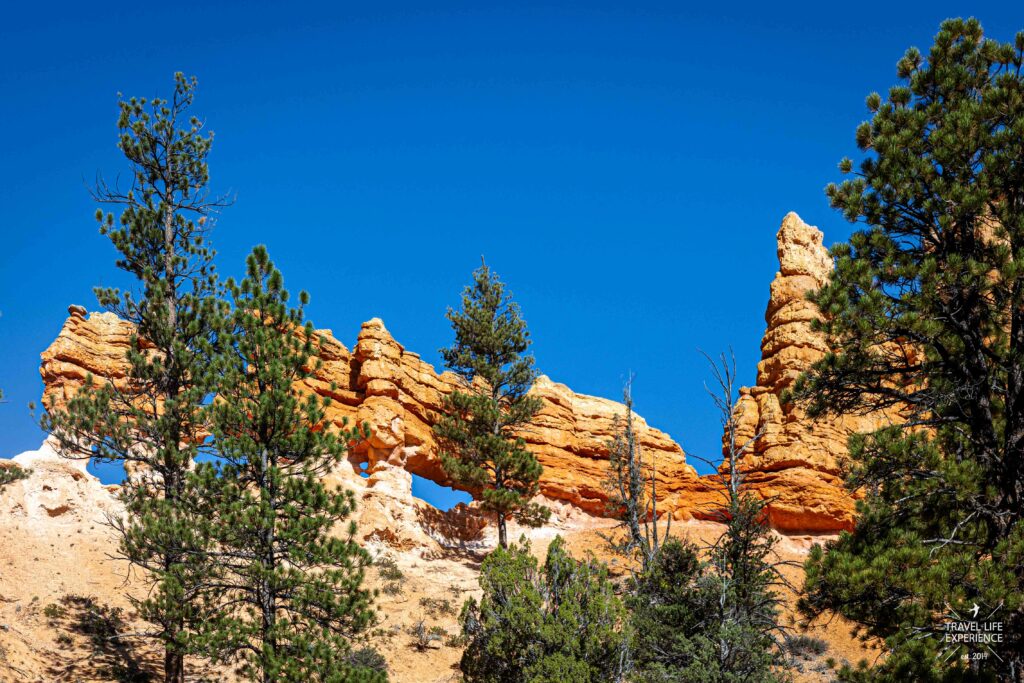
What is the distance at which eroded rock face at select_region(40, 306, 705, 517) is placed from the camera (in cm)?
4272

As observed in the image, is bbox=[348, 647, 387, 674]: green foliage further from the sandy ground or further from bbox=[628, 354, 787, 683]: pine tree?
bbox=[628, 354, 787, 683]: pine tree

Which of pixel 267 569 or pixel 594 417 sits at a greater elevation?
pixel 594 417

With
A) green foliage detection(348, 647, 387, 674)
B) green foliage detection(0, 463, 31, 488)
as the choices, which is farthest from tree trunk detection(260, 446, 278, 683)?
green foliage detection(0, 463, 31, 488)

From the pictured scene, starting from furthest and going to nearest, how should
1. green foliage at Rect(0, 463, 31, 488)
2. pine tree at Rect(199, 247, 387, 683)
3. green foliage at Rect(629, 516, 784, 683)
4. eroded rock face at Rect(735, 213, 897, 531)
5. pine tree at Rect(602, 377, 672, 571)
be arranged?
eroded rock face at Rect(735, 213, 897, 531)
pine tree at Rect(602, 377, 672, 571)
green foliage at Rect(0, 463, 31, 488)
green foliage at Rect(629, 516, 784, 683)
pine tree at Rect(199, 247, 387, 683)

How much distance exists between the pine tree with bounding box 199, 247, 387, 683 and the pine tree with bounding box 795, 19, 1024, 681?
10612 mm

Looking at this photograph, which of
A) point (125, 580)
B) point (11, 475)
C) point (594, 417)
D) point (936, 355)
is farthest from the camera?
point (594, 417)

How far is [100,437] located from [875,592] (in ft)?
63.1

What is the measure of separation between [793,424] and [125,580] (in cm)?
3317

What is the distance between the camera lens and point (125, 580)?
28938mm

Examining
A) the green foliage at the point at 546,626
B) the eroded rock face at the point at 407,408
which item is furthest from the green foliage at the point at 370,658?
the eroded rock face at the point at 407,408

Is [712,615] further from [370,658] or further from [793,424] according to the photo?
[793,424]

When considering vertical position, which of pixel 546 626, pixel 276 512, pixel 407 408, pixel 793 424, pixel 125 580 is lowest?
pixel 546 626

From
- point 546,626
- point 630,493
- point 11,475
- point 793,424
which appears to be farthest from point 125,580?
point 793,424

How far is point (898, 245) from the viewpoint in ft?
47.5
